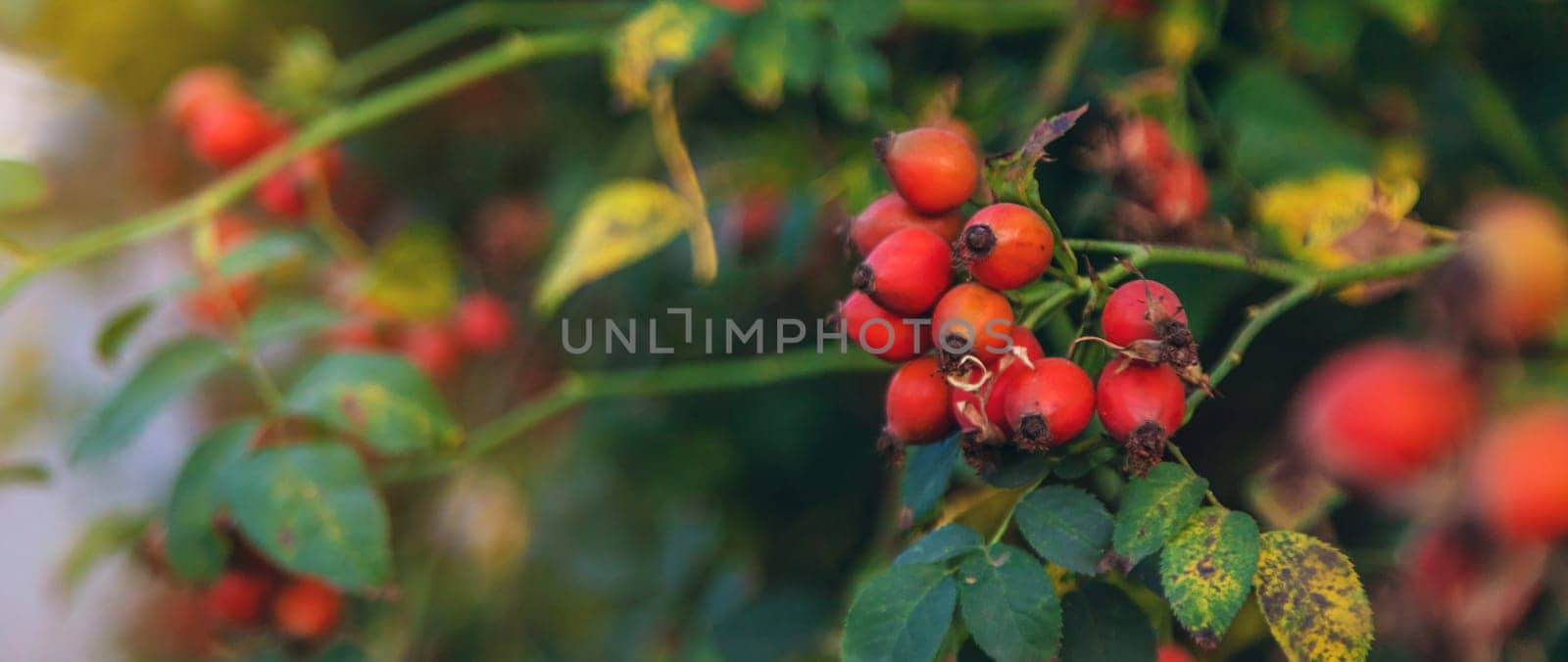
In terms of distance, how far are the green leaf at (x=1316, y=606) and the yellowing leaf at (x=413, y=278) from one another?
2.51ft

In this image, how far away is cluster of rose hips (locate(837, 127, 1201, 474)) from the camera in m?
0.36

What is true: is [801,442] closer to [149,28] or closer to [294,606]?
[294,606]

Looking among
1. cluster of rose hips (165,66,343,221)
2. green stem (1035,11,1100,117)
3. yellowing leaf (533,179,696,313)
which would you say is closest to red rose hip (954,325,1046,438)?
green stem (1035,11,1100,117)

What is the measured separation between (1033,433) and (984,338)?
36 mm

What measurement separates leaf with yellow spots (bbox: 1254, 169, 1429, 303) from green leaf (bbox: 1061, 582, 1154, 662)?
23 cm

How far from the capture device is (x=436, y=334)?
1015 mm

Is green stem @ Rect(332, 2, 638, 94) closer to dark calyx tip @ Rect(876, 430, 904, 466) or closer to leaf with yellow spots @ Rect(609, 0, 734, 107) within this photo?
leaf with yellow spots @ Rect(609, 0, 734, 107)

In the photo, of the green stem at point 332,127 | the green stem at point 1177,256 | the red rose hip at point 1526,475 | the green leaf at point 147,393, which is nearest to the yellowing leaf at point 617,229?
the green stem at point 332,127

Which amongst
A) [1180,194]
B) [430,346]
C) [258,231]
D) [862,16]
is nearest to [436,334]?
[430,346]

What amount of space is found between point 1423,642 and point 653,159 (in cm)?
75

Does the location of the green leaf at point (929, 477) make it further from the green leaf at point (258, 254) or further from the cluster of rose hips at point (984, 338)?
the green leaf at point (258, 254)

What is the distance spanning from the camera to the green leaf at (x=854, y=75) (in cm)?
70

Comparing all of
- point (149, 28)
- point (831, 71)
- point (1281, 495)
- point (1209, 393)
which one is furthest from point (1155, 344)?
point (149, 28)

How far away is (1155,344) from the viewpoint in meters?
0.36
